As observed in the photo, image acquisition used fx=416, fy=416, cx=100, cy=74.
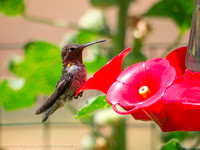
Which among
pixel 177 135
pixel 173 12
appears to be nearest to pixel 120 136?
pixel 177 135

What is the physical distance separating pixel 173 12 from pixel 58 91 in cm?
74

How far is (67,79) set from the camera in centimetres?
59

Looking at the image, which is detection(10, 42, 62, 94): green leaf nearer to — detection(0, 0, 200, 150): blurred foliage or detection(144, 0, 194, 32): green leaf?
detection(0, 0, 200, 150): blurred foliage

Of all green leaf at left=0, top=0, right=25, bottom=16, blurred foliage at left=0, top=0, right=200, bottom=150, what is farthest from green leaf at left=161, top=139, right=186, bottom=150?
green leaf at left=0, top=0, right=25, bottom=16

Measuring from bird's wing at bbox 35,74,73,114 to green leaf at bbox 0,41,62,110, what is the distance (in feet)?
0.54

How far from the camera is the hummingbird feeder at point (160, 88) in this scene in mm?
538

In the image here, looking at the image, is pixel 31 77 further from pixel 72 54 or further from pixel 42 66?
pixel 72 54

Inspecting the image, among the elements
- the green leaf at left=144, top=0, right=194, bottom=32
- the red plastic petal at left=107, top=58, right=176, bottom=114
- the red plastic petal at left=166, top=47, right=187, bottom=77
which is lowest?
the red plastic petal at left=107, top=58, right=176, bottom=114

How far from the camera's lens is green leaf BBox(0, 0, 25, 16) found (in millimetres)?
1125

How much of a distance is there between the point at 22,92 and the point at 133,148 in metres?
1.80

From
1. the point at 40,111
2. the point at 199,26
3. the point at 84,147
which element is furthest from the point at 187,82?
the point at 84,147

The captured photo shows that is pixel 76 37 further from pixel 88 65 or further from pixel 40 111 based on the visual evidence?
pixel 40 111

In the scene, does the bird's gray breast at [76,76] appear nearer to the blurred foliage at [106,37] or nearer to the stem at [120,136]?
the blurred foliage at [106,37]

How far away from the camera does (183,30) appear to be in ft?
3.99
